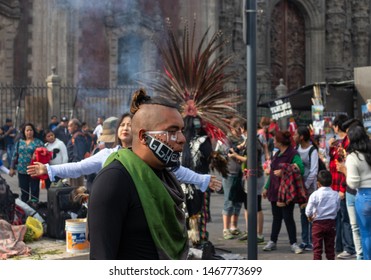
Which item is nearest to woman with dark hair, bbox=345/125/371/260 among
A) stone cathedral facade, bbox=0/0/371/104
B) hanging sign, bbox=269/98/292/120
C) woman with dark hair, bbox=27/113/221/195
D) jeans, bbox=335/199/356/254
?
jeans, bbox=335/199/356/254

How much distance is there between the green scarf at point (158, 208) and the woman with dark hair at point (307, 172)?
6.21 meters

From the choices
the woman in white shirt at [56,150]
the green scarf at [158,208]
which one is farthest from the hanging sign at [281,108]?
the green scarf at [158,208]

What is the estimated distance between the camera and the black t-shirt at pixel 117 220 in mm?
2877

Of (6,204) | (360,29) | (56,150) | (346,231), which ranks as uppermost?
(360,29)

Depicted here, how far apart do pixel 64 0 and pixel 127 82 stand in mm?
4116

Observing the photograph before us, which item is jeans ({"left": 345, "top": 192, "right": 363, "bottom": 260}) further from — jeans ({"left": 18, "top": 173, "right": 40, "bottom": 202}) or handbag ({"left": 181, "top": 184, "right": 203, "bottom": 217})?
jeans ({"left": 18, "top": 173, "right": 40, "bottom": 202})

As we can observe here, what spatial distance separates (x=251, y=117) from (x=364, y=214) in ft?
5.19

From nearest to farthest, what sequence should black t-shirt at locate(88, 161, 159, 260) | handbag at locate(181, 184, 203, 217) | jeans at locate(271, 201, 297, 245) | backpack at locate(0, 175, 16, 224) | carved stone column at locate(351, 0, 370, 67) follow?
1. black t-shirt at locate(88, 161, 159, 260)
2. handbag at locate(181, 184, 203, 217)
3. backpack at locate(0, 175, 16, 224)
4. jeans at locate(271, 201, 297, 245)
5. carved stone column at locate(351, 0, 370, 67)

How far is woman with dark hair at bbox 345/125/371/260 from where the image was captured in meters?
7.03

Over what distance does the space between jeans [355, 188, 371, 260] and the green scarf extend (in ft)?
14.1

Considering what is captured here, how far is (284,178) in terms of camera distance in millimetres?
8938

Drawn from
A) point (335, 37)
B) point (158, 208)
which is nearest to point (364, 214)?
point (158, 208)

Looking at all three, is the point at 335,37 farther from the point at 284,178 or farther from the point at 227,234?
the point at 284,178

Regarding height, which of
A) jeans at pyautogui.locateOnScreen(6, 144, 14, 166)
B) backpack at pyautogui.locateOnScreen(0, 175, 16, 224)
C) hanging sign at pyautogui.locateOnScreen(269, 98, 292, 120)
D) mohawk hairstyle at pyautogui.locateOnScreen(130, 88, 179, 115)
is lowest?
backpack at pyautogui.locateOnScreen(0, 175, 16, 224)
